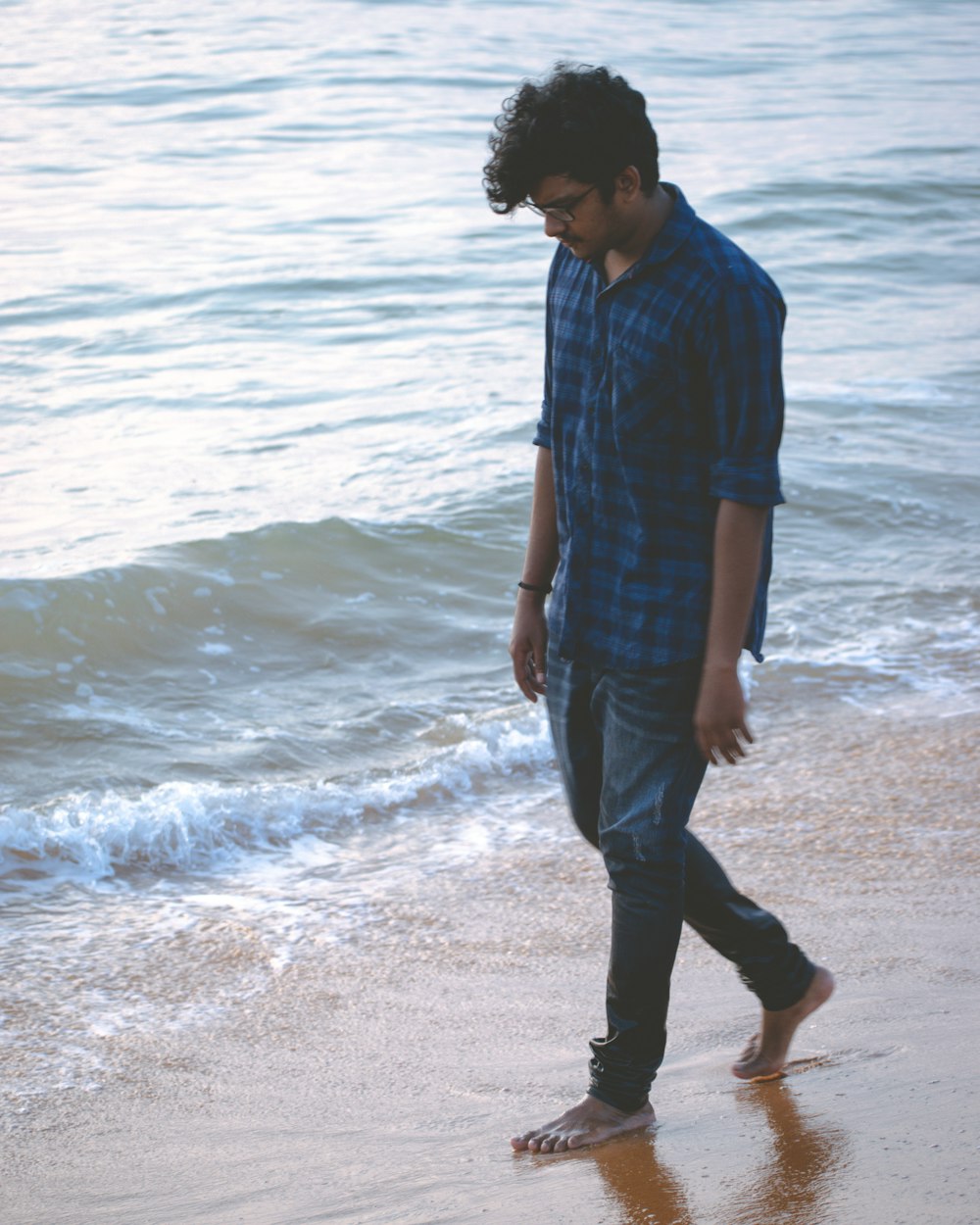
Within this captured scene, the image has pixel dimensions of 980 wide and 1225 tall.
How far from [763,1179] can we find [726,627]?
0.87 meters

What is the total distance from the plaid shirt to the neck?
2 centimetres

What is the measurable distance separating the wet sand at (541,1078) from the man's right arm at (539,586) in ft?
2.63

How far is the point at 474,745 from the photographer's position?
5.12 m

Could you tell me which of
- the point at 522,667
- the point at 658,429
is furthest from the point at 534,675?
the point at 658,429

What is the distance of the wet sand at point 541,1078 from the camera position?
2.34m

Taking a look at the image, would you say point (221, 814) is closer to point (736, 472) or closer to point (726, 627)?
point (726, 627)

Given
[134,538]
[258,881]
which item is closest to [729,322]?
[258,881]

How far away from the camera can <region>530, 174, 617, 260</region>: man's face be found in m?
2.26

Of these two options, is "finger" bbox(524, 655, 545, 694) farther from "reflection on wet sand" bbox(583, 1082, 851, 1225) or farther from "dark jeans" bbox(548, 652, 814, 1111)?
"reflection on wet sand" bbox(583, 1082, 851, 1225)

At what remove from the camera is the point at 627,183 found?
7.45ft

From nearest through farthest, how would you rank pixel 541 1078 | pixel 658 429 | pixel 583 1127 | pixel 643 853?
pixel 658 429 → pixel 643 853 → pixel 583 1127 → pixel 541 1078

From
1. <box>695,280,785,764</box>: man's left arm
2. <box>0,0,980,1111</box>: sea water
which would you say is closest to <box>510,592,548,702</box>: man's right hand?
<box>695,280,785,764</box>: man's left arm

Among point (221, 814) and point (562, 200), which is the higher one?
point (562, 200)

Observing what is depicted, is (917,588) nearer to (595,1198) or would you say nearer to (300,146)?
(595,1198)
